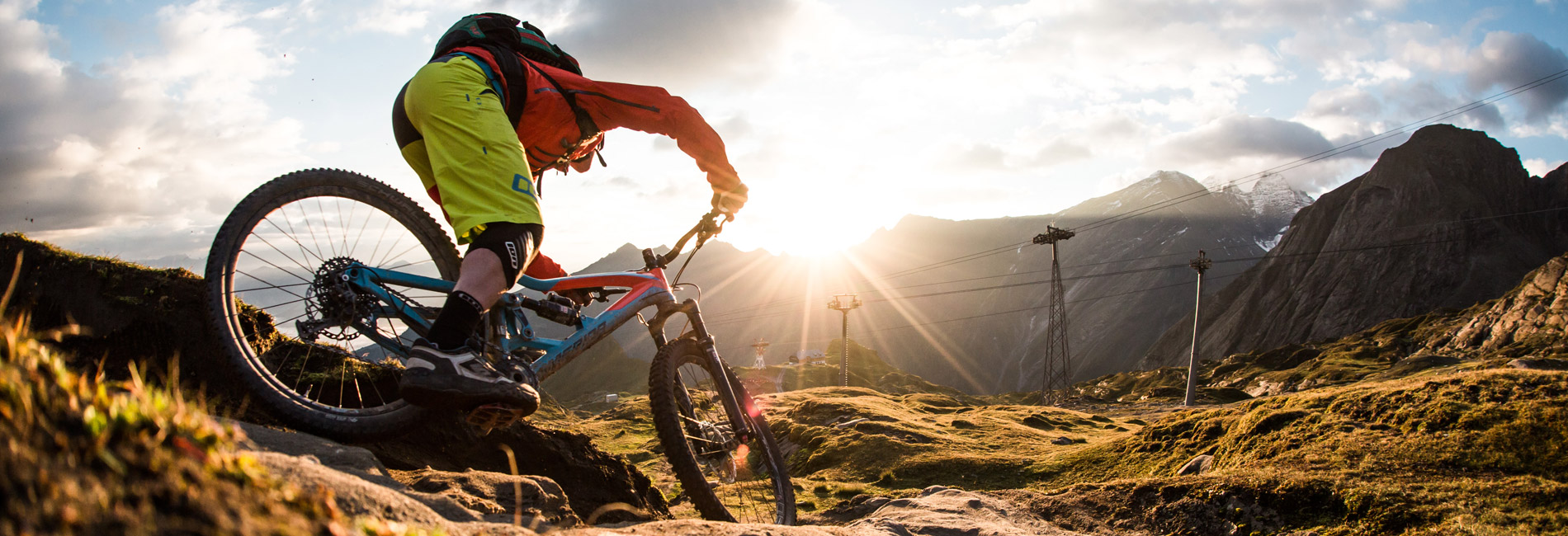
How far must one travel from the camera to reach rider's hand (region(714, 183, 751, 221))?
15.7 ft

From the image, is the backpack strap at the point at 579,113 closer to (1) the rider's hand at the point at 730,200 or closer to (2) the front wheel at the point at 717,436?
(1) the rider's hand at the point at 730,200

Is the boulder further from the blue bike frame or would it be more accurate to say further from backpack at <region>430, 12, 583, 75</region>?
backpack at <region>430, 12, 583, 75</region>

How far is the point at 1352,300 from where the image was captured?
93.9m

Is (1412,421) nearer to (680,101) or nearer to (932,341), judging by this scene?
(680,101)

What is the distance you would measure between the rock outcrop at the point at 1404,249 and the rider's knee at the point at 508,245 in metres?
113

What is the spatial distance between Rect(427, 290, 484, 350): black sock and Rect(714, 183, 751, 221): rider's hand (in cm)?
195

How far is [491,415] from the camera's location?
124 inches

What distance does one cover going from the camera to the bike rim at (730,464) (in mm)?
4500

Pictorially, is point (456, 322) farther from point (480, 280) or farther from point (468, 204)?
point (468, 204)

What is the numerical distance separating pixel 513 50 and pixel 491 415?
6.97 feet

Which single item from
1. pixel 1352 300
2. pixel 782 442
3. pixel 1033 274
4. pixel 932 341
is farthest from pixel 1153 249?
pixel 782 442

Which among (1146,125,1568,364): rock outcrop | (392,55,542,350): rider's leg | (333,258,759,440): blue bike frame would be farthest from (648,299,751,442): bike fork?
(1146,125,1568,364): rock outcrop

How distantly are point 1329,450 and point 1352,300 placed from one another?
115 metres

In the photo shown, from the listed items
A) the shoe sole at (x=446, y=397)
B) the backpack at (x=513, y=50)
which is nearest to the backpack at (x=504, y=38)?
the backpack at (x=513, y=50)
